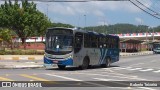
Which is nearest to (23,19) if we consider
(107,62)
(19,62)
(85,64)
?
(19,62)

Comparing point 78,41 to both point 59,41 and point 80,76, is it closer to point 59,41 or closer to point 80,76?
point 59,41

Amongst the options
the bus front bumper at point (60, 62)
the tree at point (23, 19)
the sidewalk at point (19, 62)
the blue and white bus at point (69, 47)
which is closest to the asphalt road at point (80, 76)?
the bus front bumper at point (60, 62)

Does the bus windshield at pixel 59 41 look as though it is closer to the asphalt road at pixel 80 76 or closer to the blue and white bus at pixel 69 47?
the blue and white bus at pixel 69 47

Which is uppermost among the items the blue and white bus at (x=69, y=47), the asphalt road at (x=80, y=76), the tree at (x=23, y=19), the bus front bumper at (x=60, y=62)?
the tree at (x=23, y=19)

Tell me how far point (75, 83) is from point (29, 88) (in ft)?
10.6

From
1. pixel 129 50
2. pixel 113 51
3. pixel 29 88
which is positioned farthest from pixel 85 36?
pixel 129 50

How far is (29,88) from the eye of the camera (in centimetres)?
1661

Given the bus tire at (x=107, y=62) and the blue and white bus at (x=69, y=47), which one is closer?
the blue and white bus at (x=69, y=47)

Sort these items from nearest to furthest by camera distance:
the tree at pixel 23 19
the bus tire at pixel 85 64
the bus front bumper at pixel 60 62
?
the bus front bumper at pixel 60 62 < the bus tire at pixel 85 64 < the tree at pixel 23 19

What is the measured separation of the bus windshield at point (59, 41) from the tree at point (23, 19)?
5103 cm

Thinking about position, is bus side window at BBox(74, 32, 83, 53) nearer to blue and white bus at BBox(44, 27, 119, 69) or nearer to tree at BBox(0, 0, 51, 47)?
blue and white bus at BBox(44, 27, 119, 69)

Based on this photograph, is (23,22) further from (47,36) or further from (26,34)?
(47,36)

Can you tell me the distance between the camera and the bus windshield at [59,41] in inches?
1170

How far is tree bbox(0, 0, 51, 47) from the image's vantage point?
81.2 meters
